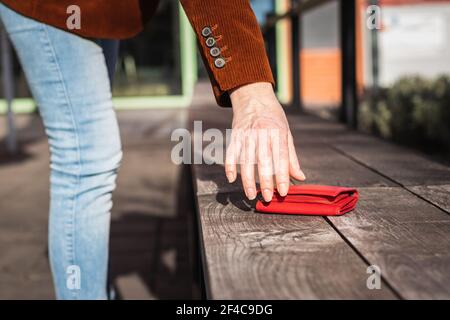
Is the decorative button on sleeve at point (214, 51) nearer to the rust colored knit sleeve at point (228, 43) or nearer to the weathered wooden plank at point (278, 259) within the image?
the rust colored knit sleeve at point (228, 43)

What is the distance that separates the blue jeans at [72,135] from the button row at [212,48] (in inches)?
19.9

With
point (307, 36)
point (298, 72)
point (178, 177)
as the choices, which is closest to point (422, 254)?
point (178, 177)

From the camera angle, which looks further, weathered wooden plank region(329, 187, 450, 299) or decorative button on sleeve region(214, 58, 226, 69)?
decorative button on sleeve region(214, 58, 226, 69)

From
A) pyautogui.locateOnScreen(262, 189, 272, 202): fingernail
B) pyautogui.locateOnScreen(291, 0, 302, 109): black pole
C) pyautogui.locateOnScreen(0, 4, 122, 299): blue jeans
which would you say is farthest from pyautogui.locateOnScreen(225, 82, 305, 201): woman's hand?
pyautogui.locateOnScreen(291, 0, 302, 109): black pole

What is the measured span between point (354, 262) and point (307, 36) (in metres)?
14.4

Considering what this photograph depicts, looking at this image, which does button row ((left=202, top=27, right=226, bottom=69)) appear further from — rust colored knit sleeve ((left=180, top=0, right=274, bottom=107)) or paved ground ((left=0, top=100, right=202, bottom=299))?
paved ground ((left=0, top=100, right=202, bottom=299))

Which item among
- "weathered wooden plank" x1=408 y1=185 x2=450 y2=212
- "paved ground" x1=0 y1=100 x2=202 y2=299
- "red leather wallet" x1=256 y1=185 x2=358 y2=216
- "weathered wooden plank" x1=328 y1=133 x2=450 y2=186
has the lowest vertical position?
"paved ground" x1=0 y1=100 x2=202 y2=299

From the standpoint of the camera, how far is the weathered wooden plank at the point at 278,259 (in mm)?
821

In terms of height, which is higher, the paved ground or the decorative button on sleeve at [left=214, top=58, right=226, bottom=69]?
the decorative button on sleeve at [left=214, top=58, right=226, bottom=69]

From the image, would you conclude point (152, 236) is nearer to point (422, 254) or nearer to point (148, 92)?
point (422, 254)

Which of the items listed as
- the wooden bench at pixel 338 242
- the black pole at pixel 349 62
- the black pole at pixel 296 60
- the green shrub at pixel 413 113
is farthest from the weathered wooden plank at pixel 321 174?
the black pole at pixel 296 60

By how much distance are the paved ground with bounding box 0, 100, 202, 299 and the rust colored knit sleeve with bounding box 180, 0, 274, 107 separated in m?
1.34

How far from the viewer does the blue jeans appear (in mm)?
1658

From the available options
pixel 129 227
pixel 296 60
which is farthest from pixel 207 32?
pixel 296 60
